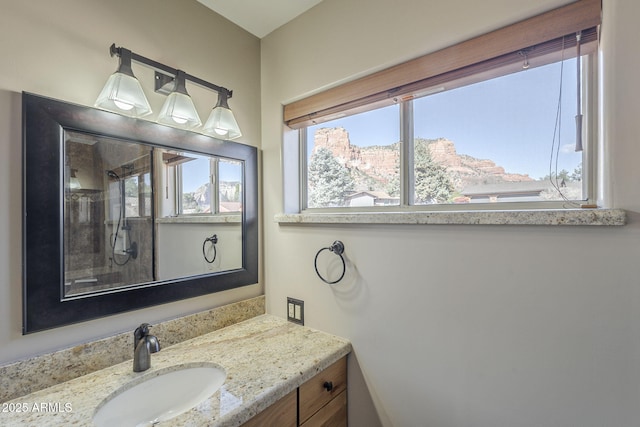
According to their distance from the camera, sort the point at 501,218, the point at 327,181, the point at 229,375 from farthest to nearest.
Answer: the point at 327,181
the point at 229,375
the point at 501,218

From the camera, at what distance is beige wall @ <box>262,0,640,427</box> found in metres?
0.79

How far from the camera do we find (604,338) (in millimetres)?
820

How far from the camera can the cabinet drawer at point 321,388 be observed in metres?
1.11

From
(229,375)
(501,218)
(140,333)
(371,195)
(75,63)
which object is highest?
(75,63)

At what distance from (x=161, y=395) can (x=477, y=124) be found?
162 cm

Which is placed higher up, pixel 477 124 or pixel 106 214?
pixel 477 124

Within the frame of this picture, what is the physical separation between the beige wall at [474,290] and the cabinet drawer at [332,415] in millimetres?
44

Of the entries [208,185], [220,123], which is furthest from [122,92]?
[208,185]

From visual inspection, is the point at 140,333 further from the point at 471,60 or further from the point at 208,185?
the point at 471,60

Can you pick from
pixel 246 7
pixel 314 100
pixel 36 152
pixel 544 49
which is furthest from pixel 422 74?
pixel 36 152

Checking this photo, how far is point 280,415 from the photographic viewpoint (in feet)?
3.31

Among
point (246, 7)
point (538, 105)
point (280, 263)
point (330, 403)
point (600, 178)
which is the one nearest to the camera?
A: point (600, 178)

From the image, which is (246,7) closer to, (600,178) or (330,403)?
(600,178)

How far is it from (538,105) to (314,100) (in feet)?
3.19
